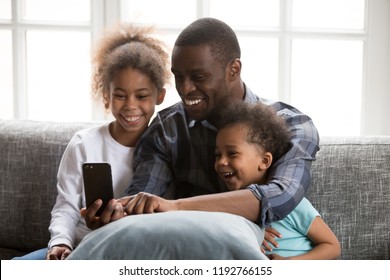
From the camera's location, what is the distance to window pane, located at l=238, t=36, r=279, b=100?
5.34 feet

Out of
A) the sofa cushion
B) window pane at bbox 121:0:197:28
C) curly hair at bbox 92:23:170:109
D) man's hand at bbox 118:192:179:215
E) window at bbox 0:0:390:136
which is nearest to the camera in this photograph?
man's hand at bbox 118:192:179:215

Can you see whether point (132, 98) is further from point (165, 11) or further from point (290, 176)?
point (165, 11)

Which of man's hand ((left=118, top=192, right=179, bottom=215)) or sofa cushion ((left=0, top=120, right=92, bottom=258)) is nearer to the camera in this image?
man's hand ((left=118, top=192, right=179, bottom=215))

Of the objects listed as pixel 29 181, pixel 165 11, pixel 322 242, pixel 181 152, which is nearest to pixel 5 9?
pixel 165 11

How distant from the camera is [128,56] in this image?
1156 mm

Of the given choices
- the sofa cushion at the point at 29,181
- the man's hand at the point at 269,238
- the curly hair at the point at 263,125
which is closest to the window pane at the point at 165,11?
the sofa cushion at the point at 29,181

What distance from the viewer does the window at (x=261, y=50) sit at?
1.54 m

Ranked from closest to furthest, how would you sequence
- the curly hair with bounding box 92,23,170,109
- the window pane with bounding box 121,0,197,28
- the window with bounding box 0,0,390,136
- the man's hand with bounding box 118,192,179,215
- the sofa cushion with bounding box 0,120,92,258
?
the man's hand with bounding box 118,192,179,215, the curly hair with bounding box 92,23,170,109, the sofa cushion with bounding box 0,120,92,258, the window with bounding box 0,0,390,136, the window pane with bounding box 121,0,197,28

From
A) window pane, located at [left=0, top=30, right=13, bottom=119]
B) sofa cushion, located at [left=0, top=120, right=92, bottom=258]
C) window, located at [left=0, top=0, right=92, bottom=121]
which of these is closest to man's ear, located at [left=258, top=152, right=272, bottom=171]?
sofa cushion, located at [left=0, top=120, right=92, bottom=258]

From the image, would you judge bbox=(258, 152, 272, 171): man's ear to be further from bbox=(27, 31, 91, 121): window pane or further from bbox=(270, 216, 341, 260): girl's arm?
bbox=(27, 31, 91, 121): window pane

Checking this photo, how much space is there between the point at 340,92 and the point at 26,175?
73cm

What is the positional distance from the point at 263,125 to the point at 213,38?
15cm

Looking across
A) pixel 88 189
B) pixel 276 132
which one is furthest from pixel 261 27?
pixel 88 189

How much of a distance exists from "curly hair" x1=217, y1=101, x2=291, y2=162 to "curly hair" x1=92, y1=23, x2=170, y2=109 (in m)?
0.16
